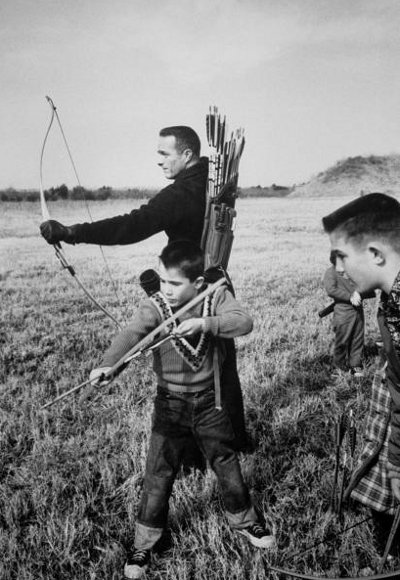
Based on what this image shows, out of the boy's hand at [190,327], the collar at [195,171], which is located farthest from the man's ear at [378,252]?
the collar at [195,171]

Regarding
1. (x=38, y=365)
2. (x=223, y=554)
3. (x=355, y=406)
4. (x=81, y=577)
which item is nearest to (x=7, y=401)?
(x=38, y=365)

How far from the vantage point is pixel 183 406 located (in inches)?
95.9

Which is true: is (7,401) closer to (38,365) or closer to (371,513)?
(38,365)

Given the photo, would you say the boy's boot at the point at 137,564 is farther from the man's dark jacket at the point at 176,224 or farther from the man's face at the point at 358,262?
the man's face at the point at 358,262

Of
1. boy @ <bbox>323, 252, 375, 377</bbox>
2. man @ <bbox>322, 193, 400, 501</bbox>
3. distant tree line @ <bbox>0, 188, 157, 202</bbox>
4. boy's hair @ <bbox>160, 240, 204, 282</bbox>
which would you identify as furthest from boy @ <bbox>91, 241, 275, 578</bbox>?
Result: distant tree line @ <bbox>0, 188, 157, 202</bbox>

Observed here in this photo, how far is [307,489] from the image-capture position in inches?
112

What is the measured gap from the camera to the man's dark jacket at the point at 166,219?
2639 millimetres

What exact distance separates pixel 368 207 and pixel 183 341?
1098 mm

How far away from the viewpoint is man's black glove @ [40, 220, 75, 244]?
2.53 m

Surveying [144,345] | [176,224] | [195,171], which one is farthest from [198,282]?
[195,171]

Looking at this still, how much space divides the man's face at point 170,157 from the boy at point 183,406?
0.79 m

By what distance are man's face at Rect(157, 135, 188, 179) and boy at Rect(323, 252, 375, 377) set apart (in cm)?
239

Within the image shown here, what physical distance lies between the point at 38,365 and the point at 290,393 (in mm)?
2564

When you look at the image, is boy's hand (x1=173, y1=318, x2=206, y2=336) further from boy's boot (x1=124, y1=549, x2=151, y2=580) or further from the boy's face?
boy's boot (x1=124, y1=549, x2=151, y2=580)
